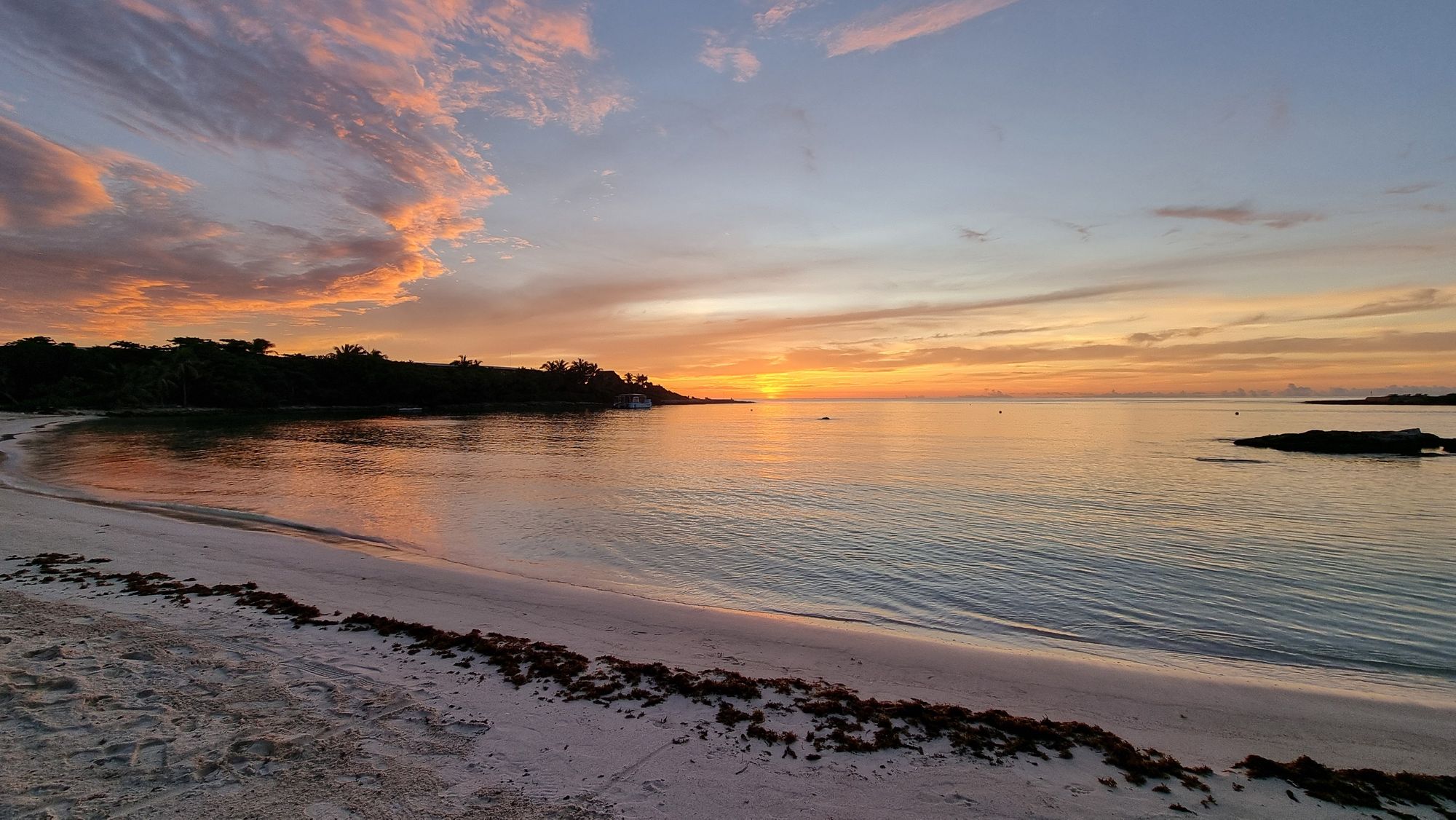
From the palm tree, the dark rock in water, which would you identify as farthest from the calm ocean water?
the palm tree

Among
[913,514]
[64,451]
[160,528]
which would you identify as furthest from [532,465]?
[64,451]

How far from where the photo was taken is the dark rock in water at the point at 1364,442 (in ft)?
130

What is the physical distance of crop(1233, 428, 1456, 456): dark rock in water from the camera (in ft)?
130

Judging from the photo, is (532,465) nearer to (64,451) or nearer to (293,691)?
(64,451)

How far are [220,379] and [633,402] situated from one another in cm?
9835

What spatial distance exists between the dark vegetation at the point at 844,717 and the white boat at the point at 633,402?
169610mm

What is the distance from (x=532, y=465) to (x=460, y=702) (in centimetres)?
3023

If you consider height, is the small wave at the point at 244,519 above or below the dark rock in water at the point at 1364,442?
below

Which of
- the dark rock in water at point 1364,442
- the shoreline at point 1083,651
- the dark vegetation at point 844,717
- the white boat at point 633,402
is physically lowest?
the shoreline at point 1083,651

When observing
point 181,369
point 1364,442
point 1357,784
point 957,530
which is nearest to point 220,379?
point 181,369

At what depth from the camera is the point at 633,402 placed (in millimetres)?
177625

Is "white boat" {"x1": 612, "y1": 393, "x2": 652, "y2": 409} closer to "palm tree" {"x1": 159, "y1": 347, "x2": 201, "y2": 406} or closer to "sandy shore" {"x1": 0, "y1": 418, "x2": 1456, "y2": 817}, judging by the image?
"palm tree" {"x1": 159, "y1": 347, "x2": 201, "y2": 406}

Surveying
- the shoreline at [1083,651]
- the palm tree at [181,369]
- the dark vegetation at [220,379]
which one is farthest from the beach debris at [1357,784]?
the palm tree at [181,369]

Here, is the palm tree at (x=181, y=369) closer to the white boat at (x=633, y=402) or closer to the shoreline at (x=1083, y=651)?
the white boat at (x=633, y=402)
